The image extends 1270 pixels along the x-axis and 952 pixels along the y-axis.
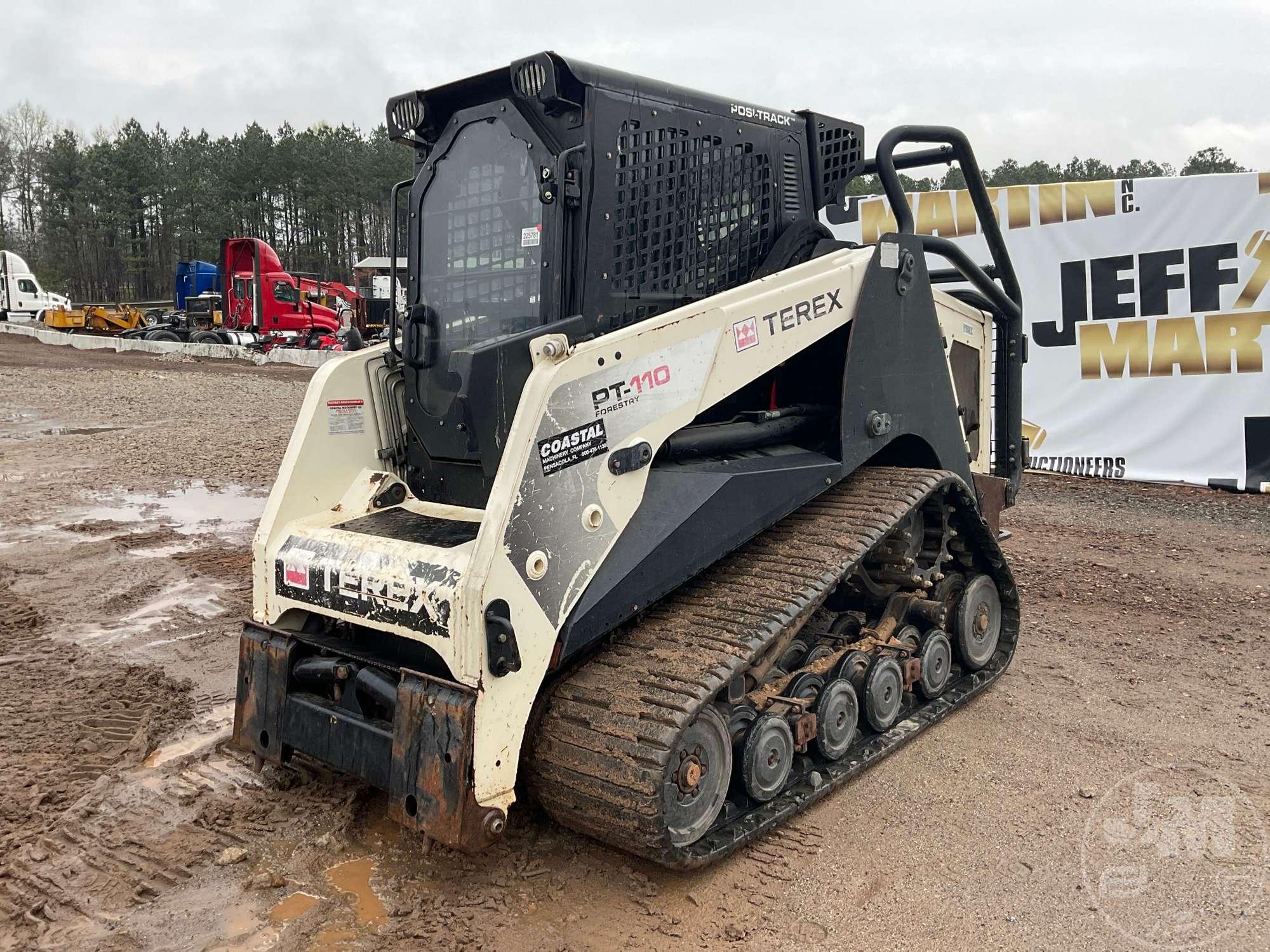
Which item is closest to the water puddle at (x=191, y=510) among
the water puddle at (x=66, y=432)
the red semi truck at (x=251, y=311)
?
the water puddle at (x=66, y=432)

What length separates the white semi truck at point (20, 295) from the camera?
36938 millimetres

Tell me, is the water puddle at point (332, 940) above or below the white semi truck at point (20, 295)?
below

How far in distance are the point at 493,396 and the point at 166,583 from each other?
4.18 meters

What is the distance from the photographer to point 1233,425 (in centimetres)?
988

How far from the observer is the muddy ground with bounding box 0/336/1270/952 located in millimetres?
3045

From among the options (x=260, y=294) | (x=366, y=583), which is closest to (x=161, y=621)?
(x=366, y=583)

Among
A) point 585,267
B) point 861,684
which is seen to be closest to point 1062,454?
point 861,684

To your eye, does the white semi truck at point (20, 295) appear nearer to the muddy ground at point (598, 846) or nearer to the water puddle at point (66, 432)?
the water puddle at point (66, 432)

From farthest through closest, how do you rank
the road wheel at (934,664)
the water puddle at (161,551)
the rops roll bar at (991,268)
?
the water puddle at (161,551)
the rops roll bar at (991,268)
the road wheel at (934,664)

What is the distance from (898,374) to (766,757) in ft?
5.88

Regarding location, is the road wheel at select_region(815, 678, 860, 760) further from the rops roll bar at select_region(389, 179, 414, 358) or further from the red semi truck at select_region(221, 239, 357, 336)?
the red semi truck at select_region(221, 239, 357, 336)

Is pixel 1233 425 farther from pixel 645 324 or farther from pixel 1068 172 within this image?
pixel 1068 172

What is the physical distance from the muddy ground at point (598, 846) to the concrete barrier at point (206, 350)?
1864 cm

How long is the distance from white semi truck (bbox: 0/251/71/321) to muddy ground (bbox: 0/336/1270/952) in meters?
35.9
